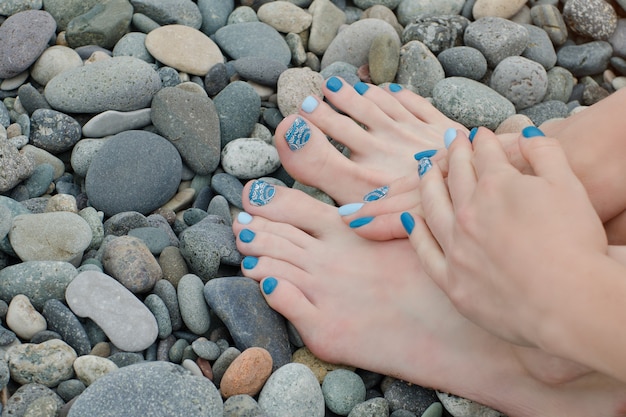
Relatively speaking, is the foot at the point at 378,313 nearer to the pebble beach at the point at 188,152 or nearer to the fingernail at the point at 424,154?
the pebble beach at the point at 188,152

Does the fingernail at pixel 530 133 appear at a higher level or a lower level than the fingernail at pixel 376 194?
higher

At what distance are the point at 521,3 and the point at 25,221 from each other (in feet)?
7.11

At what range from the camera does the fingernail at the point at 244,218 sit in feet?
7.16

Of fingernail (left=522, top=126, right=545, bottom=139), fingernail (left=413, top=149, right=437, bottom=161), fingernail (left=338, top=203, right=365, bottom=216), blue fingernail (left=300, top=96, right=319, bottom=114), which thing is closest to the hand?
fingernail (left=522, top=126, right=545, bottom=139)

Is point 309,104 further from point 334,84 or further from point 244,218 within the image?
point 244,218

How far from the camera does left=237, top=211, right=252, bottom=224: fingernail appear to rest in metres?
2.18

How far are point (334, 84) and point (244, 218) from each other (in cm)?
65

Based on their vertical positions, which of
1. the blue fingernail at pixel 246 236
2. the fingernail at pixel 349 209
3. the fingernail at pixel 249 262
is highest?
the fingernail at pixel 349 209

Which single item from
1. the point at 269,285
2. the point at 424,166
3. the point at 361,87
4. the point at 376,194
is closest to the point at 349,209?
the point at 376,194

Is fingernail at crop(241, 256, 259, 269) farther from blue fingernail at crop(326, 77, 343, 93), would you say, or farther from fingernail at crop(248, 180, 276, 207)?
blue fingernail at crop(326, 77, 343, 93)

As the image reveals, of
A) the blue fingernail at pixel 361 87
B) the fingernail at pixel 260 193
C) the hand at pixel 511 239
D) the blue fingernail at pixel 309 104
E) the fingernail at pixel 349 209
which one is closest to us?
the hand at pixel 511 239

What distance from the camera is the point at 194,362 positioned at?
1.80 metres

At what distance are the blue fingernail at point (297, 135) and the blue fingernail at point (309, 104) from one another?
13cm

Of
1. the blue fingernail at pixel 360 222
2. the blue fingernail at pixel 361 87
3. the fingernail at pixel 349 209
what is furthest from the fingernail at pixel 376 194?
the blue fingernail at pixel 361 87
